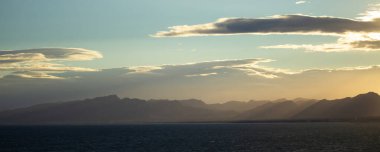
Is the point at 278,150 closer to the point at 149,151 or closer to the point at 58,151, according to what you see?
the point at 149,151

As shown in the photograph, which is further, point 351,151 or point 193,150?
point 193,150

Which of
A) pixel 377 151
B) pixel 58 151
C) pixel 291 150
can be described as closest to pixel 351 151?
pixel 377 151

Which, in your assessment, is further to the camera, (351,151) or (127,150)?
(127,150)

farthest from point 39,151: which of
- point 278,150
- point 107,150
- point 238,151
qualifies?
point 278,150

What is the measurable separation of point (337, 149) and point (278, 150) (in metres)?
15.8

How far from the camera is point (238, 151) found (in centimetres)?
14938

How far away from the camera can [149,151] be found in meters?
153

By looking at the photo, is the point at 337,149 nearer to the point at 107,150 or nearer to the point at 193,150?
the point at 193,150

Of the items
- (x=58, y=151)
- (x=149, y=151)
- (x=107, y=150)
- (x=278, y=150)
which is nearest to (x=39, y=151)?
(x=58, y=151)

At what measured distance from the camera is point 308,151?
145 metres

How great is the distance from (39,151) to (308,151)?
75729 mm

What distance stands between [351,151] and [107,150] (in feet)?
223

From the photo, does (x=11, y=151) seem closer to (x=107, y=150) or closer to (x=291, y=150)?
(x=107, y=150)

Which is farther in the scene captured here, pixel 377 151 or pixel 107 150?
pixel 107 150
